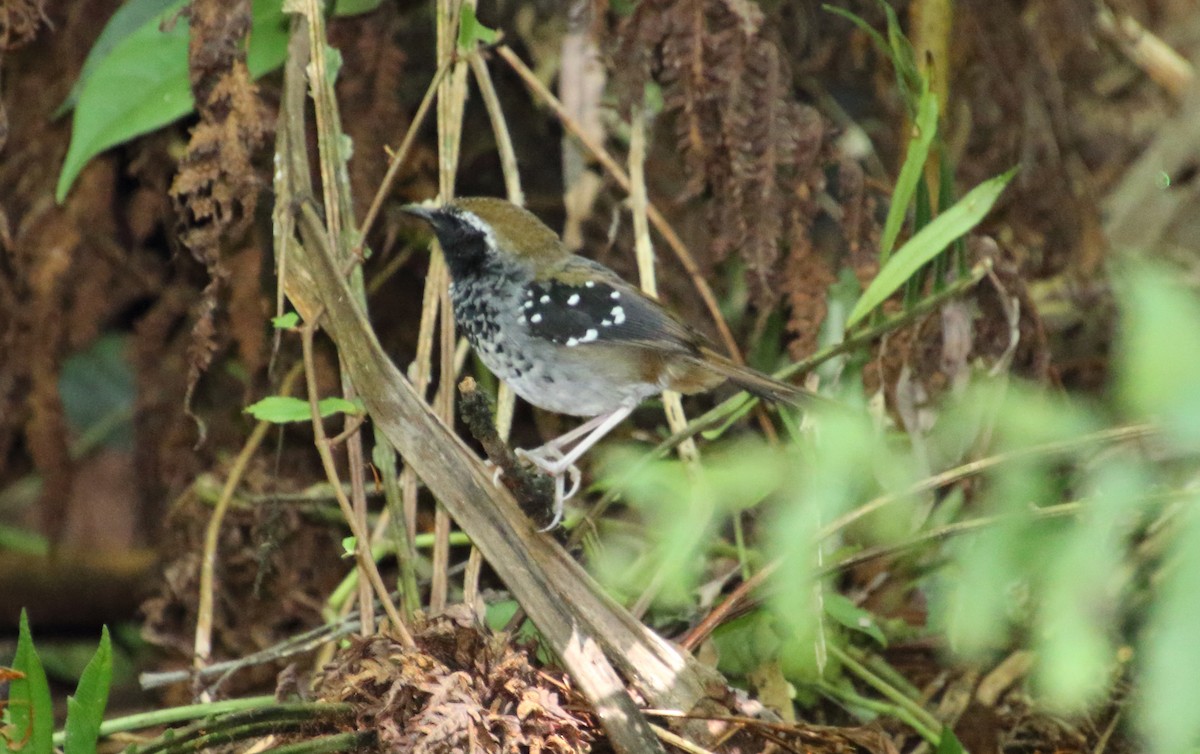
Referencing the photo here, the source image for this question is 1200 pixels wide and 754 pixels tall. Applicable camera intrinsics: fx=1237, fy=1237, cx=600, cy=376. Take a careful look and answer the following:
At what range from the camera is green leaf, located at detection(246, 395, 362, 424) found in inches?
112

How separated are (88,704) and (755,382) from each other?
1702 mm

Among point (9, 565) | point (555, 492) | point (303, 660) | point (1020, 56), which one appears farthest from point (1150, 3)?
point (9, 565)

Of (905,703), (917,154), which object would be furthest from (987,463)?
(905,703)

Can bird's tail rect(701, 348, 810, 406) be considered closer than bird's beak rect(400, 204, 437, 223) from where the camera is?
Yes

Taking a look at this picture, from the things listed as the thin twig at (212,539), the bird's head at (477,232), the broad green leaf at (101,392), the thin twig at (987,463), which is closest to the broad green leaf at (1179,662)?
the thin twig at (987,463)

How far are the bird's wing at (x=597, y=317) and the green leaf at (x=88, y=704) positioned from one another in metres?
1.33

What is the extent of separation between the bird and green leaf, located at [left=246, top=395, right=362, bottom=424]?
442 mm

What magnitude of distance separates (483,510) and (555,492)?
0.17 m

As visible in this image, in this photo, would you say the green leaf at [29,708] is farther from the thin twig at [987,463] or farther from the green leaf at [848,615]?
the green leaf at [848,615]

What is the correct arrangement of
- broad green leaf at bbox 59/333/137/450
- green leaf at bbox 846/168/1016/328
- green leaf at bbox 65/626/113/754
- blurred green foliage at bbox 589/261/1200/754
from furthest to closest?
broad green leaf at bbox 59/333/137/450 → green leaf at bbox 846/168/1016/328 → green leaf at bbox 65/626/113/754 → blurred green foliage at bbox 589/261/1200/754

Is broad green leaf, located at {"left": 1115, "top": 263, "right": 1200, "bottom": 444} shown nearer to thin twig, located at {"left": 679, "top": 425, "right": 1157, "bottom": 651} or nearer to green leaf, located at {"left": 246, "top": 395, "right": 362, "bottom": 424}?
thin twig, located at {"left": 679, "top": 425, "right": 1157, "bottom": 651}

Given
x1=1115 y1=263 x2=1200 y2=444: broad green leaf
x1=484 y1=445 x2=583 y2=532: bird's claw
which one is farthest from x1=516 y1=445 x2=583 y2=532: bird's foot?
x1=1115 y1=263 x2=1200 y2=444: broad green leaf

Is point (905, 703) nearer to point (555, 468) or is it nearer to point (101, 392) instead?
point (555, 468)

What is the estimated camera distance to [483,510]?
279cm
